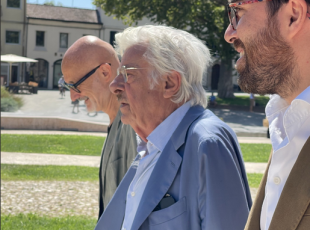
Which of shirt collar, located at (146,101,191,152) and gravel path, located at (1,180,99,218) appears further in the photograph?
gravel path, located at (1,180,99,218)

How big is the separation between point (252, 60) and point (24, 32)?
4969cm

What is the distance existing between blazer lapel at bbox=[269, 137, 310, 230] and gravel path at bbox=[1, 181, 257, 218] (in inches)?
213

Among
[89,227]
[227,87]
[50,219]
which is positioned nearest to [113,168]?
[89,227]

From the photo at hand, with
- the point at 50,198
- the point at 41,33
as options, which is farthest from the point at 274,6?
the point at 41,33

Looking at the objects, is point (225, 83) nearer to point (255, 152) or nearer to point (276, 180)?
point (255, 152)

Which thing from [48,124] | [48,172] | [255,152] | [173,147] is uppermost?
[173,147]

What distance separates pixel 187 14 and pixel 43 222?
1962 centimetres

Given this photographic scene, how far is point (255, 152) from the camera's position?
12.5 m

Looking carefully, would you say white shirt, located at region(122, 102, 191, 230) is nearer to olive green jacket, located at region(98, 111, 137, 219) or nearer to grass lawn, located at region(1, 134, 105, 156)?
olive green jacket, located at region(98, 111, 137, 219)

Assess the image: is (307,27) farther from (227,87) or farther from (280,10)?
(227,87)

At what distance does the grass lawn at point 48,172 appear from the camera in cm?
877

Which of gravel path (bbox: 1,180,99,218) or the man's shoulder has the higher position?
the man's shoulder

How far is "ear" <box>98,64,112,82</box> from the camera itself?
339 cm

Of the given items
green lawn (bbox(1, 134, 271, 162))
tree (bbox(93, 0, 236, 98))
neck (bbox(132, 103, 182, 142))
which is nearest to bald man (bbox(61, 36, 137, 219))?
neck (bbox(132, 103, 182, 142))
